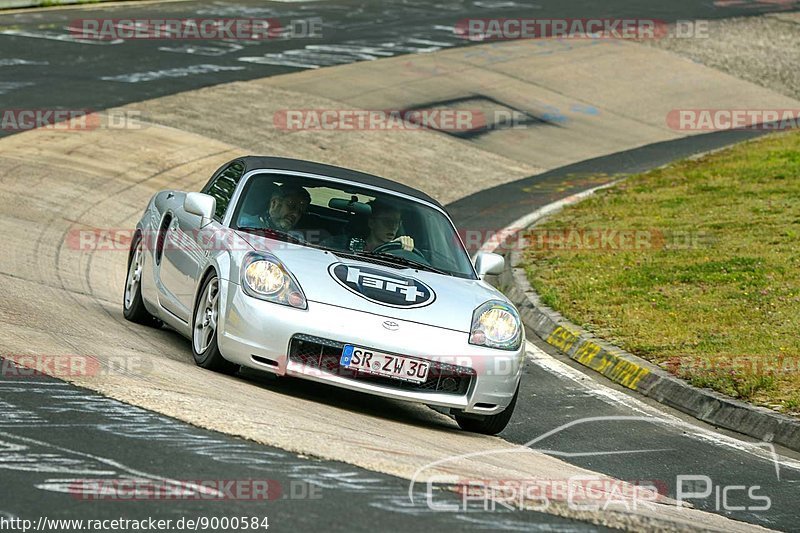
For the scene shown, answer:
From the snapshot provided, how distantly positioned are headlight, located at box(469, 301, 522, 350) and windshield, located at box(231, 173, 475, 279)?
0.71m

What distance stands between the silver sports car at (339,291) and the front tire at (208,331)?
1 centimetres

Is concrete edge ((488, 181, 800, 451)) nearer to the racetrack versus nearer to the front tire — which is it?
the racetrack

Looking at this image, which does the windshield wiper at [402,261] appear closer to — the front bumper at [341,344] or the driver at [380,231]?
the driver at [380,231]

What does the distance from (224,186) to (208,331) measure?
1.69 meters

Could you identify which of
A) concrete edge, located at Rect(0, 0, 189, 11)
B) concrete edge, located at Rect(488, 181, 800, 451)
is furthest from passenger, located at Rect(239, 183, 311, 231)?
concrete edge, located at Rect(0, 0, 189, 11)

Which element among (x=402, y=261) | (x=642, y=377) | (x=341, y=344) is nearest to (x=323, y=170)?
(x=402, y=261)

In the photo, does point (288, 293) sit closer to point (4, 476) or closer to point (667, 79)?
point (4, 476)

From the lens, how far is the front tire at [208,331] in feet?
27.1

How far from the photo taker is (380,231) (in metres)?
9.15

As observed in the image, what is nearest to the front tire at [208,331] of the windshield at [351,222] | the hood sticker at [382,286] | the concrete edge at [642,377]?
the windshield at [351,222]

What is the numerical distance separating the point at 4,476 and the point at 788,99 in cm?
2462

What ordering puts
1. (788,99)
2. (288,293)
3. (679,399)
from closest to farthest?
(288,293)
(679,399)
(788,99)

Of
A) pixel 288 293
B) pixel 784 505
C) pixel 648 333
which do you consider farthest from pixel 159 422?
pixel 648 333

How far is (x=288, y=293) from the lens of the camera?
798 centimetres
